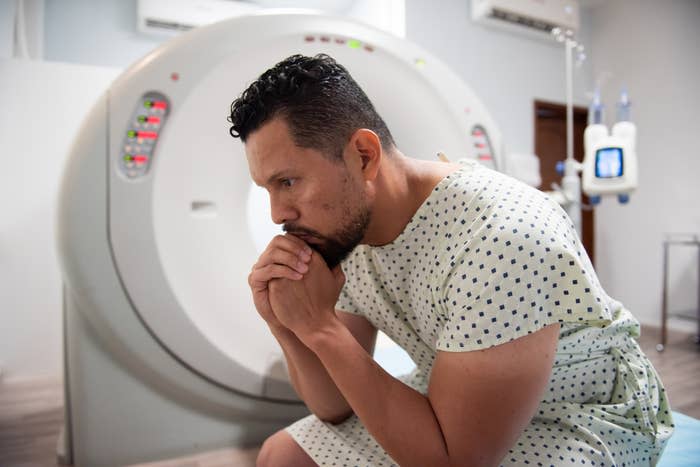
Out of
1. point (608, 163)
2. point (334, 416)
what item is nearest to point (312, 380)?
point (334, 416)

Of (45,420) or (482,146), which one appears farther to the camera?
(45,420)

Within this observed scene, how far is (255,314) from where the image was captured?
116 cm

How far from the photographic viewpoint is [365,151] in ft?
2.35

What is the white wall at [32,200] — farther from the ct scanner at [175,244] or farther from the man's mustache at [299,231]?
the man's mustache at [299,231]

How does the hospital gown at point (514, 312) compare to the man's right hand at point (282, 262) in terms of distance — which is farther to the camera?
the man's right hand at point (282, 262)

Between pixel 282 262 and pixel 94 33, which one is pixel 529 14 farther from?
pixel 282 262

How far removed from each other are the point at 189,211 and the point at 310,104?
539 mm

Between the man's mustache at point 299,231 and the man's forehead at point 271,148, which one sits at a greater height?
the man's forehead at point 271,148

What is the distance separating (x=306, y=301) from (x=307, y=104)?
287 millimetres

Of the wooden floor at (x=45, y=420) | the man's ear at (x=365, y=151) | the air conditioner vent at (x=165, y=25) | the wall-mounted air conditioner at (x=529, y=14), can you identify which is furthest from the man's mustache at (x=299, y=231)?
the wall-mounted air conditioner at (x=529, y=14)

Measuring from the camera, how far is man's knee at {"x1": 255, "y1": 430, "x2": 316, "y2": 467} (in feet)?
2.87

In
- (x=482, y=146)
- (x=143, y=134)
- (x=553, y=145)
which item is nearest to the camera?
(x=143, y=134)

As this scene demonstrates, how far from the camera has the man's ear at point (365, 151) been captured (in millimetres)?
707

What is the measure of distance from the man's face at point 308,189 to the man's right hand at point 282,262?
22 mm
